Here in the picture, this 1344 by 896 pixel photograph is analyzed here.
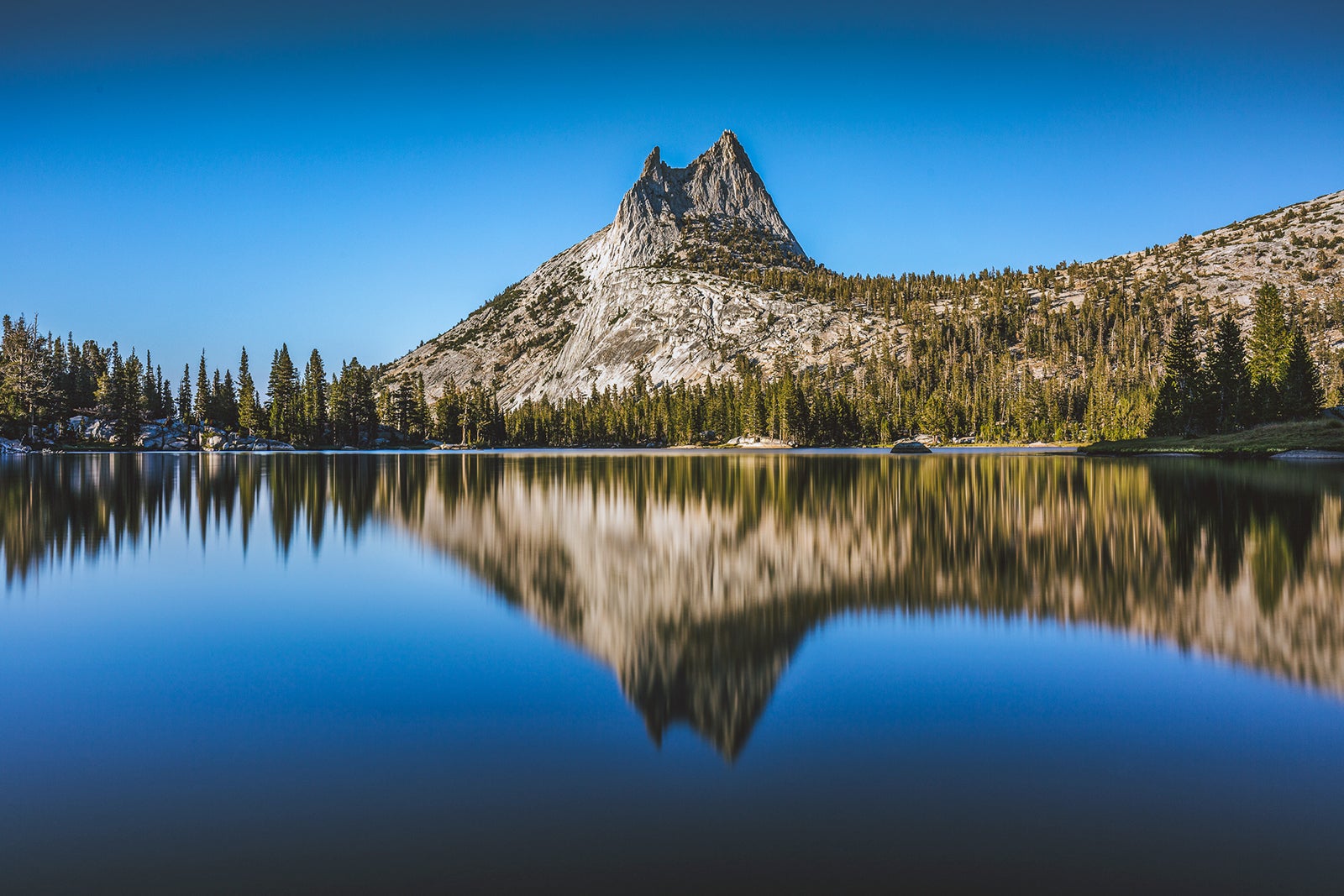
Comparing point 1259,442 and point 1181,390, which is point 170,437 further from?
point 1259,442

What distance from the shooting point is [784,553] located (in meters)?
20.5

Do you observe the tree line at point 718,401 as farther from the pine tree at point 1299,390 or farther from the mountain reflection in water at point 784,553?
the mountain reflection in water at point 784,553

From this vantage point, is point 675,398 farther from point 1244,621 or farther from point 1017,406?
point 1244,621

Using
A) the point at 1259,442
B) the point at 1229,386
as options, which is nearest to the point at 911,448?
the point at 1229,386

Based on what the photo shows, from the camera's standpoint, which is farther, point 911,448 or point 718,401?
point 718,401

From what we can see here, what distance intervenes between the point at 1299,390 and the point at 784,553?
8244 centimetres

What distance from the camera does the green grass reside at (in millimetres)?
67188

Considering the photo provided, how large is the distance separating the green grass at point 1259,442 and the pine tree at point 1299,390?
345 cm

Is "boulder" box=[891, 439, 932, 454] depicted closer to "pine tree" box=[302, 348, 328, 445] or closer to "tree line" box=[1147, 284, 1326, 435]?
"tree line" box=[1147, 284, 1326, 435]

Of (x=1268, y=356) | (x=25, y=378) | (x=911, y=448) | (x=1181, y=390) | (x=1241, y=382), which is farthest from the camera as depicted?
(x=25, y=378)

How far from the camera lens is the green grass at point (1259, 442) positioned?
67.2 meters

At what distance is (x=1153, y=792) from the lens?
6.78 meters

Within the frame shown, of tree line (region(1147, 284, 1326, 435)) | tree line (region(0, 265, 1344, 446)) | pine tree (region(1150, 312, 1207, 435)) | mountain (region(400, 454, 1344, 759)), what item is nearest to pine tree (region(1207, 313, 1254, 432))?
tree line (region(1147, 284, 1326, 435))

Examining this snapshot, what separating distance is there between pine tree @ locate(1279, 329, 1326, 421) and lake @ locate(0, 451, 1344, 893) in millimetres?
71753
